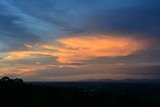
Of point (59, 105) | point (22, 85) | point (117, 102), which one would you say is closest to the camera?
point (59, 105)

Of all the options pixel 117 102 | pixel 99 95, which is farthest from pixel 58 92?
pixel 117 102

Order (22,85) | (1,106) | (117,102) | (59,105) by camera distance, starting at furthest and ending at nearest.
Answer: (22,85) < (117,102) < (59,105) < (1,106)

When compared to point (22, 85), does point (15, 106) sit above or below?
below

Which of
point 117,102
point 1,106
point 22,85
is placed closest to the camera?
point 1,106

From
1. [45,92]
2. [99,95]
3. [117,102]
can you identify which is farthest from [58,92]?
[117,102]

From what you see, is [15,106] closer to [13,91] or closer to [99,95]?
[13,91]

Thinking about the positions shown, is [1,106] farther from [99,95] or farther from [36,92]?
[99,95]

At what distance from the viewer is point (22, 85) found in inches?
1224

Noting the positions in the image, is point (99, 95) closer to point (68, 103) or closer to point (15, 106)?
point (68, 103)

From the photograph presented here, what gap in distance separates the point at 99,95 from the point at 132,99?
10.5 ft

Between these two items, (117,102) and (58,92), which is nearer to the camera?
(117,102)

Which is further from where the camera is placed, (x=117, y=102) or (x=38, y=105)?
(x=117, y=102)

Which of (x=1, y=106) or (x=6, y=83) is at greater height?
(x=6, y=83)

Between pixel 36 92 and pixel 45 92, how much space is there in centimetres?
82
